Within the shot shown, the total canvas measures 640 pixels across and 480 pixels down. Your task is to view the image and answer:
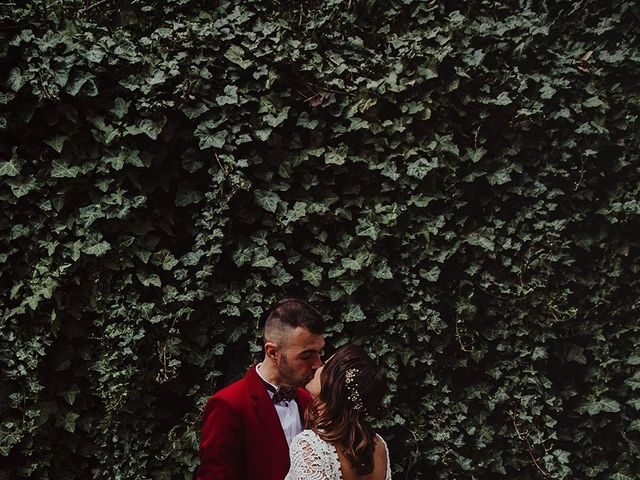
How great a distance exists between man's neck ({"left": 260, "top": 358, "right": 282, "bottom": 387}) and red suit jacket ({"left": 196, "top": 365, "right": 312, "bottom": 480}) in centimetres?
6

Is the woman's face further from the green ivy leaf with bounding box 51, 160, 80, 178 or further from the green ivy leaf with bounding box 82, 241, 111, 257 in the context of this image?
the green ivy leaf with bounding box 51, 160, 80, 178

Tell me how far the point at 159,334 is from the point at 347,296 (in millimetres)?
1082

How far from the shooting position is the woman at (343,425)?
2.61 meters

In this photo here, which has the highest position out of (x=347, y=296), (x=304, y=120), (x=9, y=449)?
(x=304, y=120)

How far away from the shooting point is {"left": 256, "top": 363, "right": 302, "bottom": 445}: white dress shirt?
3.04 metres

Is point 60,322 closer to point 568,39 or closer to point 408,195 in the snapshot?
point 408,195

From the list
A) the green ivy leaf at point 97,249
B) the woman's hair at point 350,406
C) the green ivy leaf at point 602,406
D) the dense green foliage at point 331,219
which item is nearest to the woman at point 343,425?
the woman's hair at point 350,406

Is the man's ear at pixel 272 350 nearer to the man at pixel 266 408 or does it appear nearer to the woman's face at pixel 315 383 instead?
the man at pixel 266 408

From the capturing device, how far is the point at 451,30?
4.11 meters

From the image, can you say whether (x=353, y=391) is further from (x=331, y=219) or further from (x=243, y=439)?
(x=331, y=219)

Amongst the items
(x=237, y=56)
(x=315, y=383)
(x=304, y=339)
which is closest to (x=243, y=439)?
(x=315, y=383)

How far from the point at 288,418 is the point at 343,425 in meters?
0.48

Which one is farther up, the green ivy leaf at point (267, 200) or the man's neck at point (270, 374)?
the green ivy leaf at point (267, 200)

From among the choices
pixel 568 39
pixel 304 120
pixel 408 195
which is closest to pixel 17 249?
pixel 304 120
